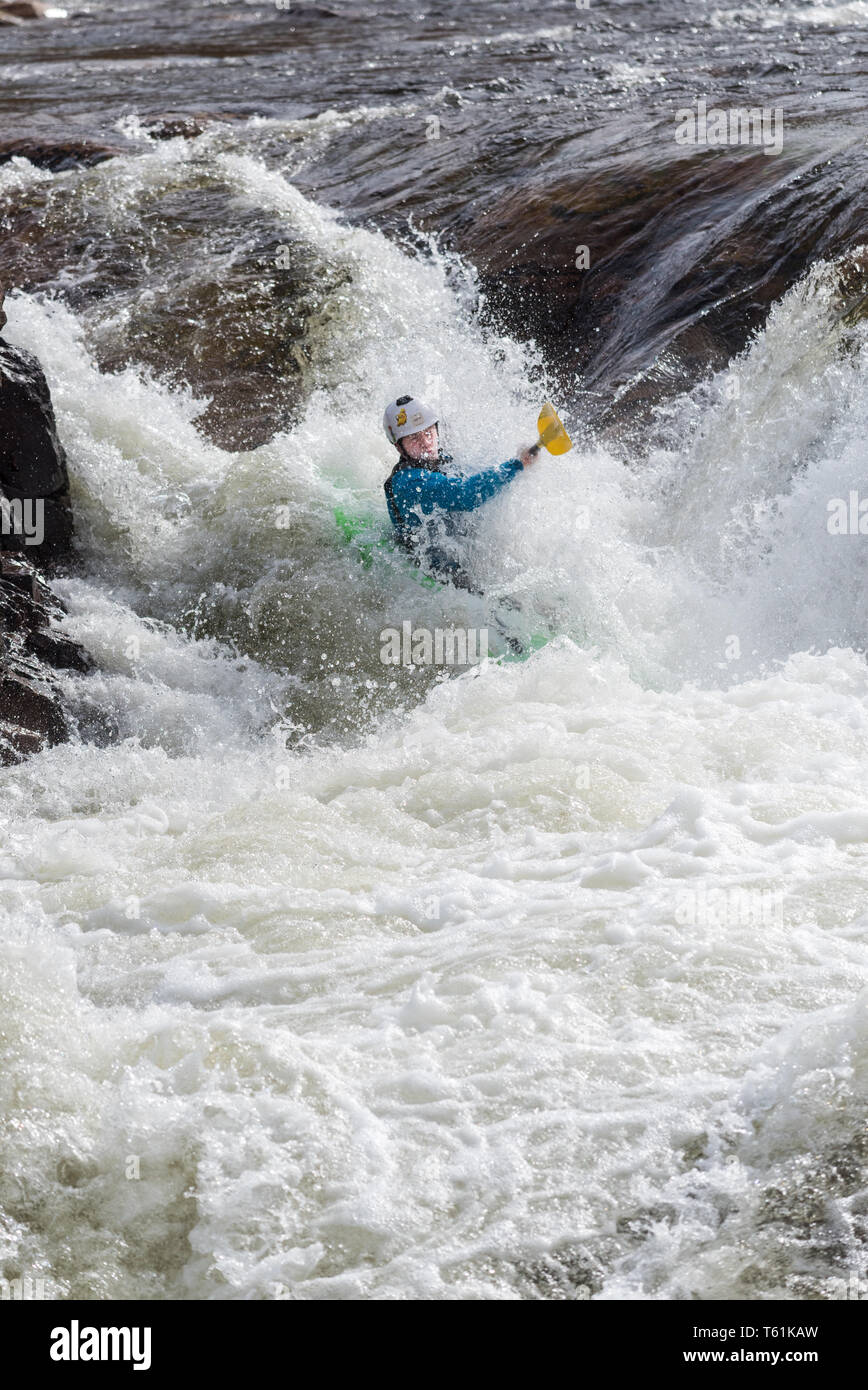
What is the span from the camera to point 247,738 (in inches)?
234

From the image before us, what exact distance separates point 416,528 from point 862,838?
2878 millimetres

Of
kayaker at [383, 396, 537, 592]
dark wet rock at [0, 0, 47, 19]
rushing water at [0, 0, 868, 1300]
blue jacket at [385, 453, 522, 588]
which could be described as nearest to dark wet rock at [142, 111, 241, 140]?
rushing water at [0, 0, 868, 1300]

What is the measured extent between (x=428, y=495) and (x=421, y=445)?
1.06 ft

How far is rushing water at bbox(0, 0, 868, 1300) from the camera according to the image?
10.8 feet

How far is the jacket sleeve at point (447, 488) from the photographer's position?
607cm

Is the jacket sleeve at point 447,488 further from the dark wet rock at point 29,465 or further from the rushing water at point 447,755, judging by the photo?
the dark wet rock at point 29,465

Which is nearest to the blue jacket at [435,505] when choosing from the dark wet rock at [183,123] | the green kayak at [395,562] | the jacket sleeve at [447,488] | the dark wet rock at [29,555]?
the jacket sleeve at [447,488]

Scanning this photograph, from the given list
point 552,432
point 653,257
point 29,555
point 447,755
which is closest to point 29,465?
point 29,555

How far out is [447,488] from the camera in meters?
6.22

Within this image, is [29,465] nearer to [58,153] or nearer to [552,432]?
[552,432]

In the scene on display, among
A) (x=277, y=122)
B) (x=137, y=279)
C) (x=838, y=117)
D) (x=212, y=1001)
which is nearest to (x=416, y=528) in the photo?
(x=212, y=1001)

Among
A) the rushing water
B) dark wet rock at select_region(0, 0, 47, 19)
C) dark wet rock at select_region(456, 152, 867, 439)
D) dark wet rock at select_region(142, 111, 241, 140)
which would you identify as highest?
dark wet rock at select_region(0, 0, 47, 19)

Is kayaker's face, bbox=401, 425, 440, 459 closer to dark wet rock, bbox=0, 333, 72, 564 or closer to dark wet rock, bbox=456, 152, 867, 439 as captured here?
dark wet rock, bbox=456, 152, 867, 439

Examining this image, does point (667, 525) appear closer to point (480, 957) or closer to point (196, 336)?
point (480, 957)
